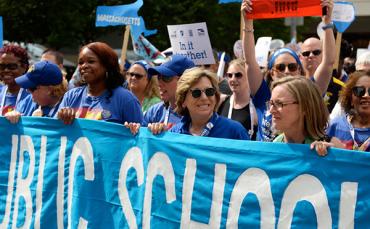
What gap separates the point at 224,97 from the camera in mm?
5816

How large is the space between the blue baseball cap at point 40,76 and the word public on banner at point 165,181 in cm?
31

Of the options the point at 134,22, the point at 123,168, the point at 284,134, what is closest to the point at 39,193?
the point at 123,168

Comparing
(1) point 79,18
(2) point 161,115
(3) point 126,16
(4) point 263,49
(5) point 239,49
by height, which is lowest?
(2) point 161,115

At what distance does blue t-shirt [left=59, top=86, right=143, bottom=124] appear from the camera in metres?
4.91

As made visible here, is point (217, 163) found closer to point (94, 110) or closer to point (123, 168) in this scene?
point (123, 168)

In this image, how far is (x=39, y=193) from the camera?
505 cm

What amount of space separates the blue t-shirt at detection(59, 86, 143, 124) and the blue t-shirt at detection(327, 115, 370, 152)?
1369 millimetres

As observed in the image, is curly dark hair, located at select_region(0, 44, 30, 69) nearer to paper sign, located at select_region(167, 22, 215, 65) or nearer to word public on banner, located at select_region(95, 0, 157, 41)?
paper sign, located at select_region(167, 22, 215, 65)

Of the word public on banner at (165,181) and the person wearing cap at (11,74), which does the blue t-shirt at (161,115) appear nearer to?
the word public on banner at (165,181)

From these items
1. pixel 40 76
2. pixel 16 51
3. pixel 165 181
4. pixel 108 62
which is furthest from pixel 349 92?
pixel 16 51

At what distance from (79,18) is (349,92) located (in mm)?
17303

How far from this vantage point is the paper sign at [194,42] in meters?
7.38

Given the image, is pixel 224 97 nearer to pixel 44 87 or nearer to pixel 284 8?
pixel 284 8

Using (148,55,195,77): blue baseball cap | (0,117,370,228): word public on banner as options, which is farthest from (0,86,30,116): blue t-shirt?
(148,55,195,77): blue baseball cap
